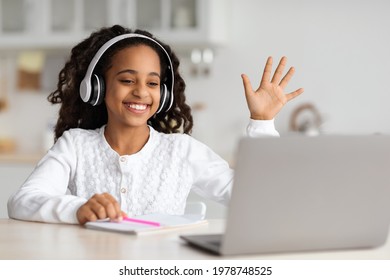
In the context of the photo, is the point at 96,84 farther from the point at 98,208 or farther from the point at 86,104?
the point at 98,208

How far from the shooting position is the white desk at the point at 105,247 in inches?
45.9

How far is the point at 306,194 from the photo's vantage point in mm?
1146

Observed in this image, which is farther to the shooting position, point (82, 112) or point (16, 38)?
point (16, 38)

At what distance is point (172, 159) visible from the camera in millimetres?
1986

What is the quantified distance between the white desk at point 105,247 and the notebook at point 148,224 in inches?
0.5

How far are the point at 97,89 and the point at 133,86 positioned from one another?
0.10 meters

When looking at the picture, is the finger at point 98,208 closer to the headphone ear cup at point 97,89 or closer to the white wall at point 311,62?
the headphone ear cup at point 97,89

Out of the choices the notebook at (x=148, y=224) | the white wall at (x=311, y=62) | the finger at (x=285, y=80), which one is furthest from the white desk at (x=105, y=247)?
the white wall at (x=311, y=62)

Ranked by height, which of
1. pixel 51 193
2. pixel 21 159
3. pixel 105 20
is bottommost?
pixel 21 159

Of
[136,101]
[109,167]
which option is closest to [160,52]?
[136,101]

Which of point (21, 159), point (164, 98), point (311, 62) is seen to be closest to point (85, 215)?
point (164, 98)

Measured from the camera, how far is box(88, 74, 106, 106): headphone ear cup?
76.3 inches
